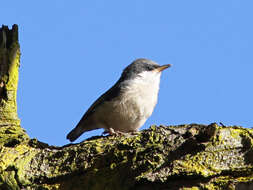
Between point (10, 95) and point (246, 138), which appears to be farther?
point (10, 95)

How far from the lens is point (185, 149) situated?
2.99 m

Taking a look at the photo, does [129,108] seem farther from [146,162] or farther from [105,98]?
[146,162]

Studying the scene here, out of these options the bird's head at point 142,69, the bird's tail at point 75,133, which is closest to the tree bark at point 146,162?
the bird's tail at point 75,133

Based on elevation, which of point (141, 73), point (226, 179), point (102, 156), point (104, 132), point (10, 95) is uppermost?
point (141, 73)

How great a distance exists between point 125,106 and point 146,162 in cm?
337

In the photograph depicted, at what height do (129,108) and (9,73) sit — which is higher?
(129,108)

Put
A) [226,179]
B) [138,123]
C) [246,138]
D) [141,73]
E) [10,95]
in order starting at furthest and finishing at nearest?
[141,73] → [138,123] → [10,95] → [246,138] → [226,179]

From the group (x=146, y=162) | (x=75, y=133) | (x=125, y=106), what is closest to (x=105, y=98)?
(x=125, y=106)

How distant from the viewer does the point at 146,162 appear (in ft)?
9.70

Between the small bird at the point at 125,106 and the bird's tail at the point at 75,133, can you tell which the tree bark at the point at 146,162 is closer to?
the small bird at the point at 125,106

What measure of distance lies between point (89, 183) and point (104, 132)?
3622mm

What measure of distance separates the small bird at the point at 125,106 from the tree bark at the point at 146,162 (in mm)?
2718

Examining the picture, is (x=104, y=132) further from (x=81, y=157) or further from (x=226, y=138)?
(x=226, y=138)

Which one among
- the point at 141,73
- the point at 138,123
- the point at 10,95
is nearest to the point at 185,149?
the point at 10,95
